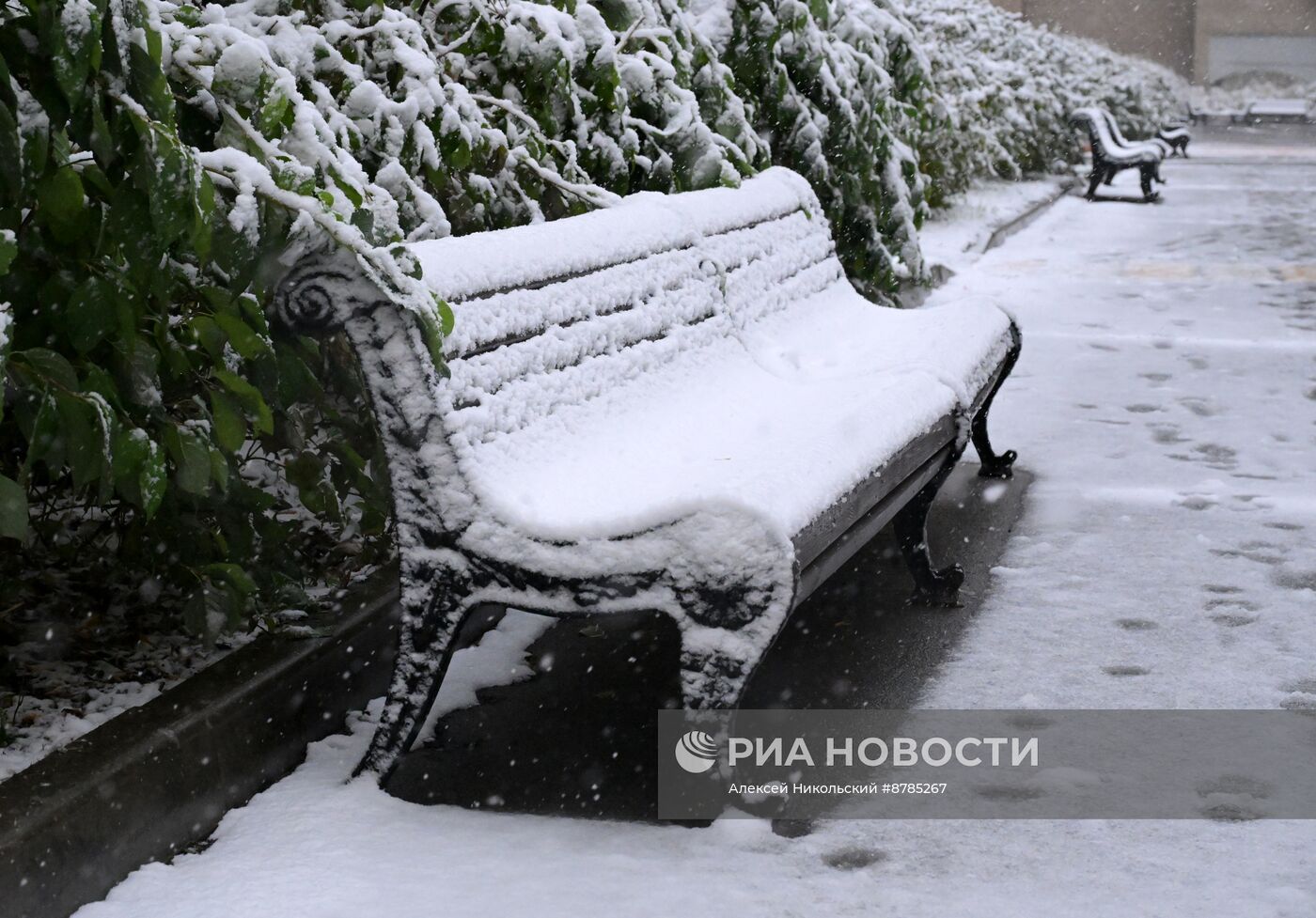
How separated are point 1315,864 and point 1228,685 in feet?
2.82

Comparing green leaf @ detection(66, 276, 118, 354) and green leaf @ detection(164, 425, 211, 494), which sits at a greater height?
green leaf @ detection(66, 276, 118, 354)

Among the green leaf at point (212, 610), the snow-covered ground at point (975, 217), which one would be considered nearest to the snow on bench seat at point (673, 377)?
the green leaf at point (212, 610)

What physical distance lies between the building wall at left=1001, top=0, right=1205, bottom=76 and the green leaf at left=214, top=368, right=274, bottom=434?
58.9m

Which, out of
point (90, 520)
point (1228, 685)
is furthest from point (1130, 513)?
point (90, 520)

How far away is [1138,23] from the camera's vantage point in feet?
201

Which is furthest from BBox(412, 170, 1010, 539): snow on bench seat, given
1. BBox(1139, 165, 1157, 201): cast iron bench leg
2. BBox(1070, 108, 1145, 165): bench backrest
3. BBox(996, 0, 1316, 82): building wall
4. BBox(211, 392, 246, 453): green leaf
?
BBox(996, 0, 1316, 82): building wall

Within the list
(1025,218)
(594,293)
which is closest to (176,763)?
(594,293)

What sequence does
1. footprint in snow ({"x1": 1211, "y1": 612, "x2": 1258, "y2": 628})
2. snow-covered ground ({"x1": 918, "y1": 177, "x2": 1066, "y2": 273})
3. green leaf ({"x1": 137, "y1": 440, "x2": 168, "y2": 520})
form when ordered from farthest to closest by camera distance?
snow-covered ground ({"x1": 918, "y1": 177, "x2": 1066, "y2": 273})
footprint in snow ({"x1": 1211, "y1": 612, "x2": 1258, "y2": 628})
green leaf ({"x1": 137, "y1": 440, "x2": 168, "y2": 520})

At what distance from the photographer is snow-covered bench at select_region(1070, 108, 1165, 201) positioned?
1848 cm

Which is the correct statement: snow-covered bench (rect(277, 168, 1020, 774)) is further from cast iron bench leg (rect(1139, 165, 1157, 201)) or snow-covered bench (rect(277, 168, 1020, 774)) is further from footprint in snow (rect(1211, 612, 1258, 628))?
cast iron bench leg (rect(1139, 165, 1157, 201))

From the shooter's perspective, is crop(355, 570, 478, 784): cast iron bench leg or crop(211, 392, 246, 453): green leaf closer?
crop(211, 392, 246, 453): green leaf

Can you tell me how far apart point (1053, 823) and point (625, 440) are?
1.22m

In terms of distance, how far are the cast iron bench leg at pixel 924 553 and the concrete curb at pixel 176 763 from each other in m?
1.40

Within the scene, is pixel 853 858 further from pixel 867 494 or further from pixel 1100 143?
pixel 1100 143
